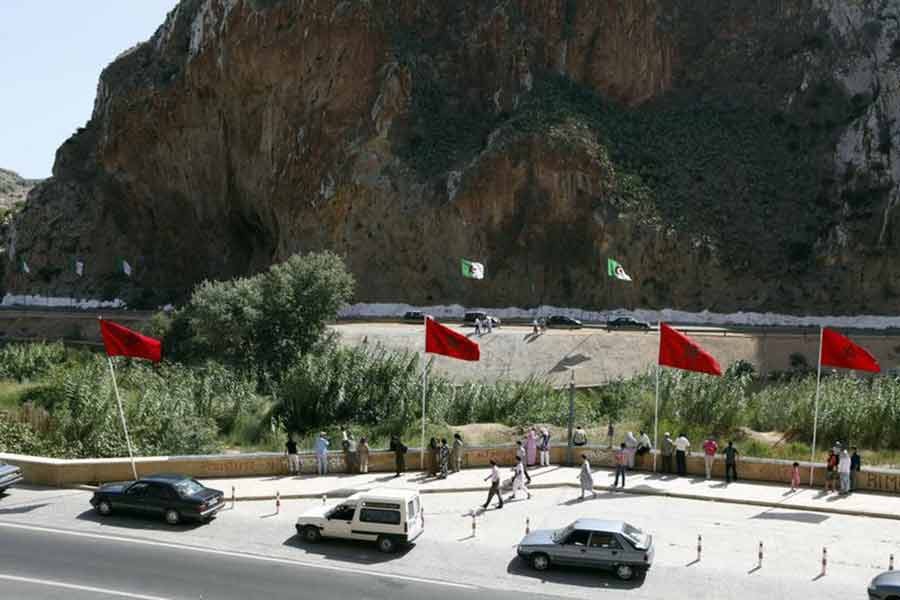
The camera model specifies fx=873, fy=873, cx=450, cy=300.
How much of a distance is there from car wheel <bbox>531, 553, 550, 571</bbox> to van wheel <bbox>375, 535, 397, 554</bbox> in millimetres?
2829

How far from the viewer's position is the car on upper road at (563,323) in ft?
171

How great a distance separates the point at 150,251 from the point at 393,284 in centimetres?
2818

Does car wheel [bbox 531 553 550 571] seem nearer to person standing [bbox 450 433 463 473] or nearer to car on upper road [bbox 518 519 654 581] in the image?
car on upper road [bbox 518 519 654 581]

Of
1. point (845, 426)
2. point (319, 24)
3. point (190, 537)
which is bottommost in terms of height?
point (190, 537)

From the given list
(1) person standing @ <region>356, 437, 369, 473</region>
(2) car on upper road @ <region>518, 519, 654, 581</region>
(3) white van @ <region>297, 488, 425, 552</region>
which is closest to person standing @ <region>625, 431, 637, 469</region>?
(1) person standing @ <region>356, 437, 369, 473</region>

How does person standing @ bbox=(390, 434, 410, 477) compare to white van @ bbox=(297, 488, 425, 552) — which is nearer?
white van @ bbox=(297, 488, 425, 552)

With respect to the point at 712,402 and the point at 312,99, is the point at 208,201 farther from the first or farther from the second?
the point at 712,402

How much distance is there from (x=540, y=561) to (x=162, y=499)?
27.0 ft

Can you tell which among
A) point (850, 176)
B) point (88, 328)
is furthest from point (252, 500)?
point (850, 176)

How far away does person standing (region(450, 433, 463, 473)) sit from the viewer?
24.3 meters

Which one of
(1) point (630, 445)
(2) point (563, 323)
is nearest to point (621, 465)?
(1) point (630, 445)

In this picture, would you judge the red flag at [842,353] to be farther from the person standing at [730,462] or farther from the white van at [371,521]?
the white van at [371,521]

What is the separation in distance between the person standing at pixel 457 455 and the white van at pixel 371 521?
20.7 ft

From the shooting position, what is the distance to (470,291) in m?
59.9
